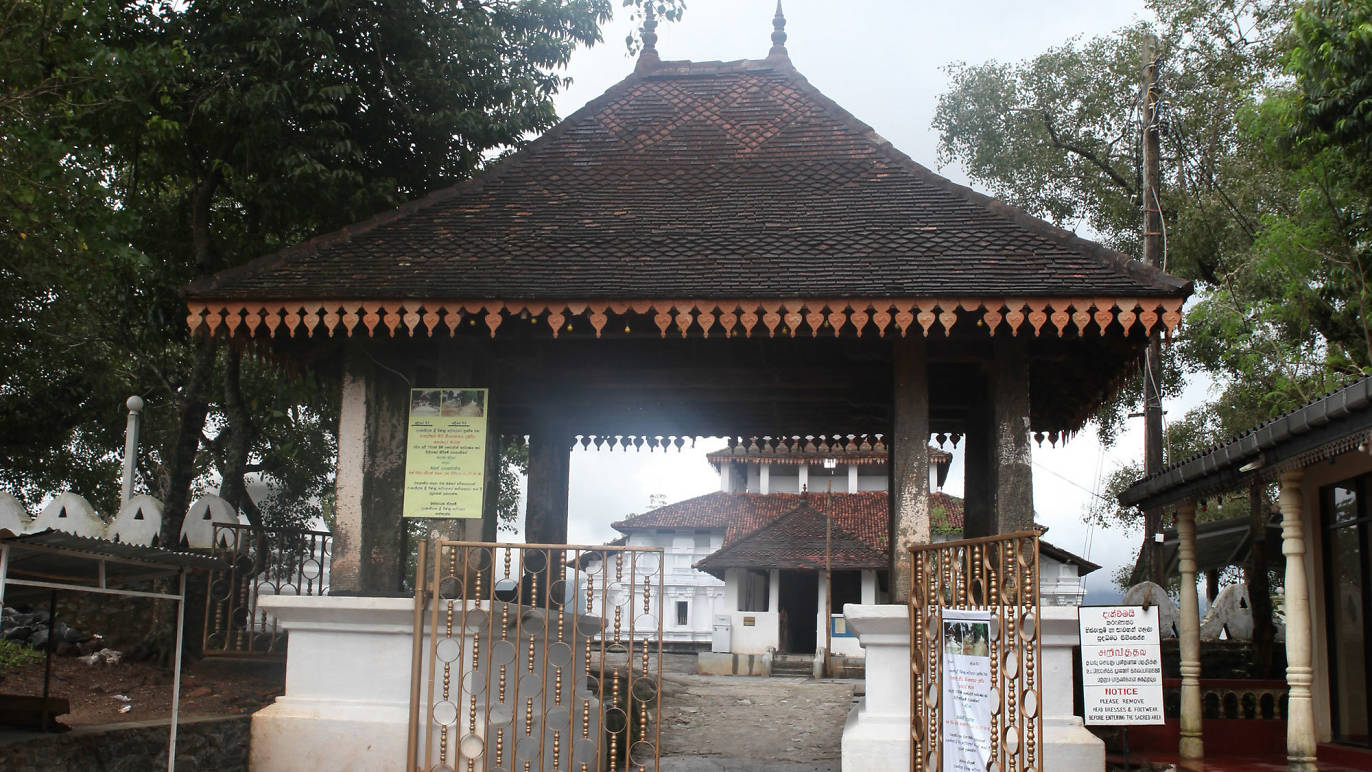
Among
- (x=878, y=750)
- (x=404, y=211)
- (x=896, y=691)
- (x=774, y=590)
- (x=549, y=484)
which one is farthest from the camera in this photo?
(x=774, y=590)

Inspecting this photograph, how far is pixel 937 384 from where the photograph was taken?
10.3 metres

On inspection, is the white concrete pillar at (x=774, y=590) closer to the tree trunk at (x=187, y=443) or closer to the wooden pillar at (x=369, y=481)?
the tree trunk at (x=187, y=443)

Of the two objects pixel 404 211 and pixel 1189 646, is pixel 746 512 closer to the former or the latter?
pixel 1189 646

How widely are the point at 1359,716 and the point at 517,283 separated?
758 centimetres

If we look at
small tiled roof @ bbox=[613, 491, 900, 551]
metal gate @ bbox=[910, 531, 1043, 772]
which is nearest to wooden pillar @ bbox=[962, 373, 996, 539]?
metal gate @ bbox=[910, 531, 1043, 772]

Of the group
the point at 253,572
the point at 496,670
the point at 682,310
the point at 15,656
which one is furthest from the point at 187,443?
the point at 682,310

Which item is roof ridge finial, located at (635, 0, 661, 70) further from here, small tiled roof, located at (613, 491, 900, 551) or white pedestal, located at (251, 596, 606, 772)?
small tiled roof, located at (613, 491, 900, 551)

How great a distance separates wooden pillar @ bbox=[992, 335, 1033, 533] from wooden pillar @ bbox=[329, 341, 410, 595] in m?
4.43

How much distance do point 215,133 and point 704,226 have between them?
6.04 metres

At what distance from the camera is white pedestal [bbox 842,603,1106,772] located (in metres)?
7.55

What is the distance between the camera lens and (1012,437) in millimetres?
8383

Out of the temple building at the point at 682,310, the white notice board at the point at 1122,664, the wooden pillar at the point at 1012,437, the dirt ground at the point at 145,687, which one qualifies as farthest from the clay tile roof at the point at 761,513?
the wooden pillar at the point at 1012,437

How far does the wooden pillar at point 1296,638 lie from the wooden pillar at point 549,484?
22.0ft

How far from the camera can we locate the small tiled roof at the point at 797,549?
1118 inches
